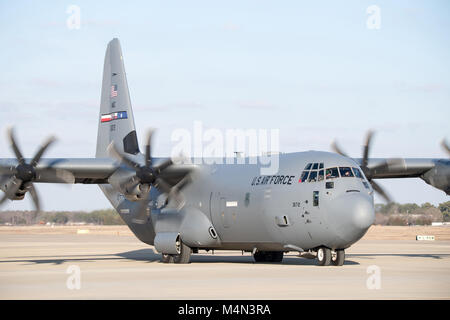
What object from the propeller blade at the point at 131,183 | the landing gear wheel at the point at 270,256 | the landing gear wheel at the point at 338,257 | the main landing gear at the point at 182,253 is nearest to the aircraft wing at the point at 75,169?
the propeller blade at the point at 131,183

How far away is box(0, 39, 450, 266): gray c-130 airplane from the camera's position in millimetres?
22312

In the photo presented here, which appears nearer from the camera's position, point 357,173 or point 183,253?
point 357,173

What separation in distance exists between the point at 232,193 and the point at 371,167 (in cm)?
586

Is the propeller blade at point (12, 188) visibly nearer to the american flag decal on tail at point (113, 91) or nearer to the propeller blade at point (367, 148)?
the american flag decal on tail at point (113, 91)

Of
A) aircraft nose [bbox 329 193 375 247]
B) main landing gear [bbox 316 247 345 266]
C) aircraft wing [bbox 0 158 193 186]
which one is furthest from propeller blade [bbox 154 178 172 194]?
aircraft nose [bbox 329 193 375 247]

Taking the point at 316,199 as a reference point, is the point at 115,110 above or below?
above

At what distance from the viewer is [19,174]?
24.4 m

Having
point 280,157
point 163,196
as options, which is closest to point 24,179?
point 163,196

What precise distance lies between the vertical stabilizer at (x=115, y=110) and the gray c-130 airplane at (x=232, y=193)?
0.06 meters

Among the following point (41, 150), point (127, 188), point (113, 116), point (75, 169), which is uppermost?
point (113, 116)

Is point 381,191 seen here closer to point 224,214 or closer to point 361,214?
point 224,214

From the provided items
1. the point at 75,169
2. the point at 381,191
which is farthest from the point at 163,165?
the point at 381,191
